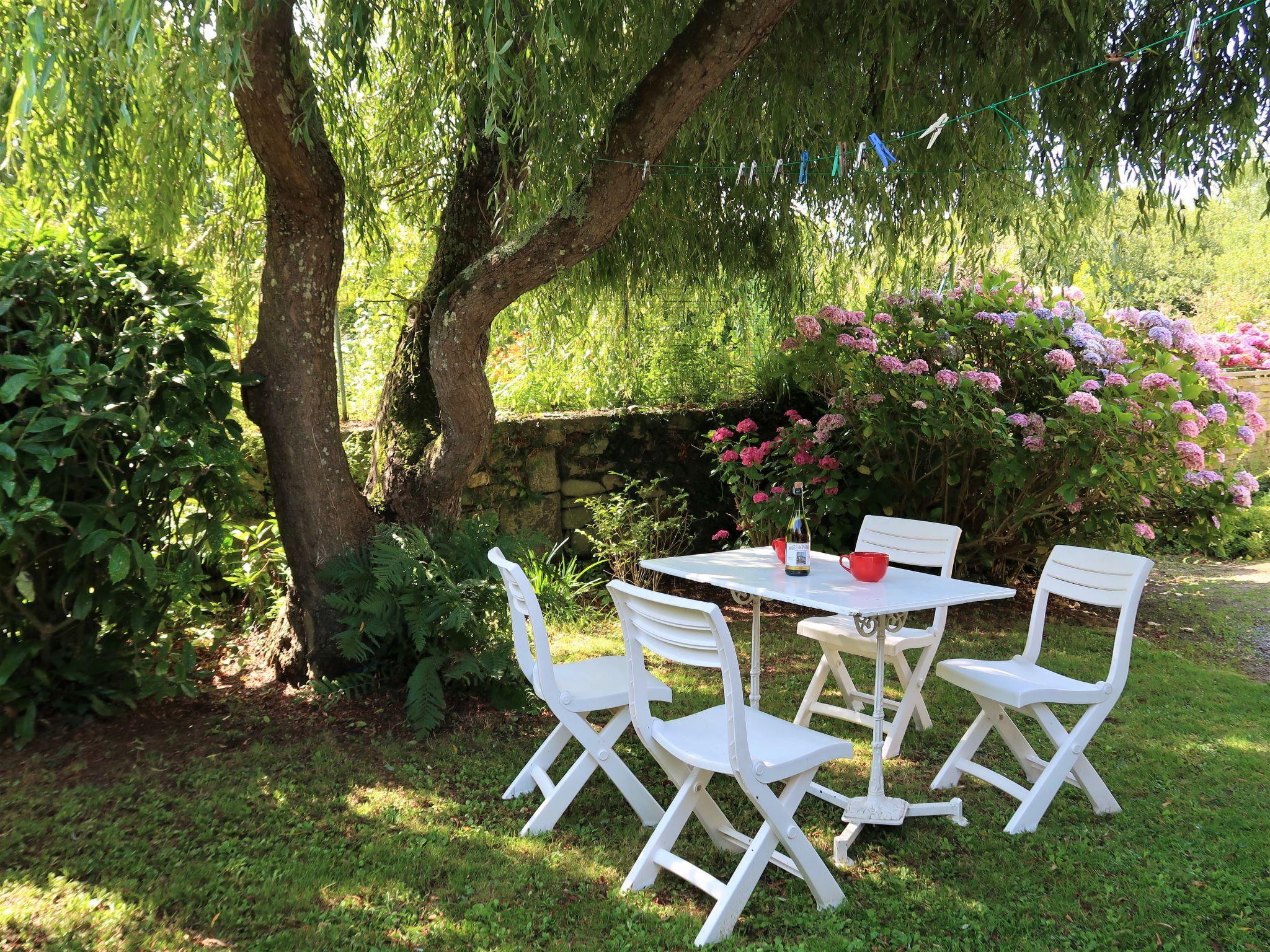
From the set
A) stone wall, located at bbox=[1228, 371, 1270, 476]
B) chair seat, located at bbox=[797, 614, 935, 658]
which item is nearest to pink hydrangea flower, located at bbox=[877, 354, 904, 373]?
chair seat, located at bbox=[797, 614, 935, 658]

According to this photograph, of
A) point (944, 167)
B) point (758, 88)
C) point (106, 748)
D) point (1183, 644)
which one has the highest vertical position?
point (758, 88)

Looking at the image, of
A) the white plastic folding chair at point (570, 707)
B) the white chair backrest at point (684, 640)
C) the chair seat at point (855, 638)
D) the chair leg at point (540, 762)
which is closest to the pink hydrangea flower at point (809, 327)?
the chair seat at point (855, 638)

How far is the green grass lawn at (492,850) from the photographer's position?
2680 mm

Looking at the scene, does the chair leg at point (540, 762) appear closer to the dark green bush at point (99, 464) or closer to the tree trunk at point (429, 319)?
the dark green bush at point (99, 464)

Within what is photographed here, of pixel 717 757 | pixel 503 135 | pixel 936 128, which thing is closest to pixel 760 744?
pixel 717 757

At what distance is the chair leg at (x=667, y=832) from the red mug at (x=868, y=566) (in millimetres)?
1099

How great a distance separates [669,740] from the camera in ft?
9.27

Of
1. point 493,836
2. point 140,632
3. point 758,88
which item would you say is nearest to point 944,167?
point 758,88

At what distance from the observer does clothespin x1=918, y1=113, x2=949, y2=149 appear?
439 cm

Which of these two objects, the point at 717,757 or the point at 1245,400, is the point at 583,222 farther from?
the point at 1245,400

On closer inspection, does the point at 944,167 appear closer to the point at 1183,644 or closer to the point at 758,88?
the point at 758,88

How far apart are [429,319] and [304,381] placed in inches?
41.0

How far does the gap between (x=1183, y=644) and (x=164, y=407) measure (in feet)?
19.7

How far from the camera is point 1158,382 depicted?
5.88 metres
